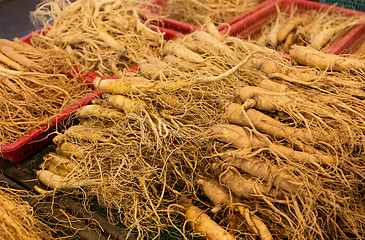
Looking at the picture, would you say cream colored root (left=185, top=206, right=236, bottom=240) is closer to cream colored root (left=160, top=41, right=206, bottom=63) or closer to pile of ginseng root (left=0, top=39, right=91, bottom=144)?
cream colored root (left=160, top=41, right=206, bottom=63)

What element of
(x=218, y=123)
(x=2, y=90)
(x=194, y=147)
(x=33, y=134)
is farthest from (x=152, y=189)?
(x=2, y=90)

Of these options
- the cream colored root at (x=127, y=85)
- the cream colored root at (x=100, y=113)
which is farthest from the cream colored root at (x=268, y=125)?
the cream colored root at (x=100, y=113)

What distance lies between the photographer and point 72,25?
3.11 metres

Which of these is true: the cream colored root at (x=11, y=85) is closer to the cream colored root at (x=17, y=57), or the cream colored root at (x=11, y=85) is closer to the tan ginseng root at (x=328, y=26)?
the cream colored root at (x=17, y=57)

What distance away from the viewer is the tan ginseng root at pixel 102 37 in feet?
9.48

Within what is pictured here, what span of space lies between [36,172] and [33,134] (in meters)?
0.26

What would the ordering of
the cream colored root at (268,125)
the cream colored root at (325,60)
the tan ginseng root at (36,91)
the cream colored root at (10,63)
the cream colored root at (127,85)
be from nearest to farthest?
1. the cream colored root at (268,125)
2. the cream colored root at (325,60)
3. the cream colored root at (127,85)
4. the tan ginseng root at (36,91)
5. the cream colored root at (10,63)

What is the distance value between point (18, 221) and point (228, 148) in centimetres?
112

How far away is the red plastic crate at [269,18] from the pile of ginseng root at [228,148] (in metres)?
1.02

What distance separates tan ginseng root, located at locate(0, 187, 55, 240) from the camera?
1.61m

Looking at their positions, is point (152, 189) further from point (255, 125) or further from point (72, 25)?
point (72, 25)

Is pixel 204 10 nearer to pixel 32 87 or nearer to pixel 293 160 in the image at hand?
pixel 32 87

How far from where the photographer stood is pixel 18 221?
1.70m

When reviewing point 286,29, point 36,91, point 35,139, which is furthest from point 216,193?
point 286,29
